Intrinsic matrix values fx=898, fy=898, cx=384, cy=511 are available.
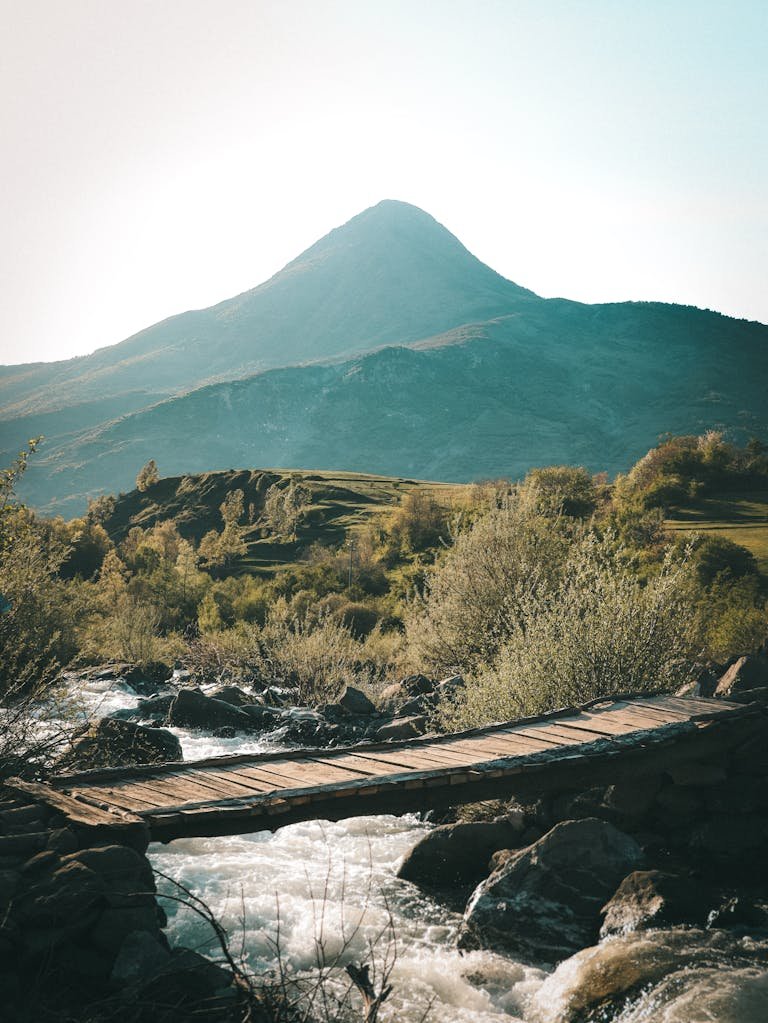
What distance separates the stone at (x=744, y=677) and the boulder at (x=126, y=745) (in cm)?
984

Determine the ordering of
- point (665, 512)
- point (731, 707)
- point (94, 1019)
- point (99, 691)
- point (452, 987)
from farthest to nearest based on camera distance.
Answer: point (665, 512) < point (99, 691) < point (731, 707) < point (452, 987) < point (94, 1019)

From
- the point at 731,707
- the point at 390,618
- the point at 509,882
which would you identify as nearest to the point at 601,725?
the point at 731,707

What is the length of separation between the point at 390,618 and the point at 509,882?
28.3m

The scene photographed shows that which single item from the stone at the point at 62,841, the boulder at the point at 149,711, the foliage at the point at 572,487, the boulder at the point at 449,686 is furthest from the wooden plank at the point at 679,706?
the foliage at the point at 572,487

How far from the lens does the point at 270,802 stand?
8.89 m

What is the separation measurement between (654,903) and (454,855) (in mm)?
3077

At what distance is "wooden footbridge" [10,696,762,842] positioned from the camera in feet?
28.6

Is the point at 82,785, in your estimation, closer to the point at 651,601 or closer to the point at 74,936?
the point at 74,936

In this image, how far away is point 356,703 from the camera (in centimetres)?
2186

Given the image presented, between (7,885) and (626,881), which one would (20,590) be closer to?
(7,885)

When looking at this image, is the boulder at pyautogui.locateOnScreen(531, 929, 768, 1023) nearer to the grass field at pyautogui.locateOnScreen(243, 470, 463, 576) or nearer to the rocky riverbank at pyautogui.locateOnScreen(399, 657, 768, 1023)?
the rocky riverbank at pyautogui.locateOnScreen(399, 657, 768, 1023)

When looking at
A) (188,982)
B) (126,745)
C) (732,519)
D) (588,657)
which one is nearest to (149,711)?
(126,745)

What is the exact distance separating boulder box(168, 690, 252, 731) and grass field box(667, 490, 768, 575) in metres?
19.3

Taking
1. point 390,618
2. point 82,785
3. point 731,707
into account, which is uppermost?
point 82,785
